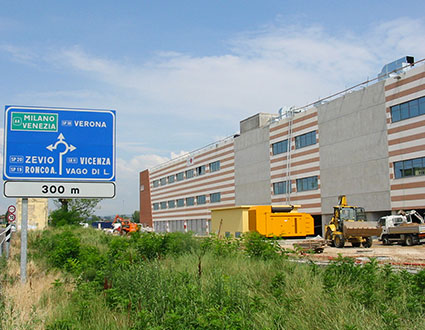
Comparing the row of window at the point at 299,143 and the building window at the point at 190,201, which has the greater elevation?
the row of window at the point at 299,143

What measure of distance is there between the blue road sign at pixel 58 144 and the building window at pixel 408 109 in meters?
28.2

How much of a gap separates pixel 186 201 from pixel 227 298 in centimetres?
7012

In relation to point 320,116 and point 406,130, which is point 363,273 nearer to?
point 406,130

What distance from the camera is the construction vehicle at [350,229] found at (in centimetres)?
2675

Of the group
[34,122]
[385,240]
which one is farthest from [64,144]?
[385,240]

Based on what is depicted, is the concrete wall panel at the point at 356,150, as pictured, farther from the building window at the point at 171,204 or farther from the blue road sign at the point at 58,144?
the building window at the point at 171,204

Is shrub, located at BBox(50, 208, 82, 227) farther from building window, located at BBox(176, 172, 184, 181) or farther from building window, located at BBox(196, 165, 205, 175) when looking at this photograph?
building window, located at BBox(176, 172, 184, 181)

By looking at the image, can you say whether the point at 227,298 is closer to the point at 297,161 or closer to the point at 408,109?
the point at 408,109

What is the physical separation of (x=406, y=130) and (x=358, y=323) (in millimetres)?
31737

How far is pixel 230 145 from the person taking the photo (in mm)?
61844

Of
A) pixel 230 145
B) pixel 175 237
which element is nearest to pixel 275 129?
pixel 230 145

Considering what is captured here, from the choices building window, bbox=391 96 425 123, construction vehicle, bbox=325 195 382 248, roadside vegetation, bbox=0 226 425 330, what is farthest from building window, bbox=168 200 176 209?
roadside vegetation, bbox=0 226 425 330

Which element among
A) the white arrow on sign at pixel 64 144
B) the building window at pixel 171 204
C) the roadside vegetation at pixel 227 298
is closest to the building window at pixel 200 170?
the building window at pixel 171 204

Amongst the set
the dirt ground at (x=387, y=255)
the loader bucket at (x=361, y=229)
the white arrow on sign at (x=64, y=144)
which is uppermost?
the white arrow on sign at (x=64, y=144)
